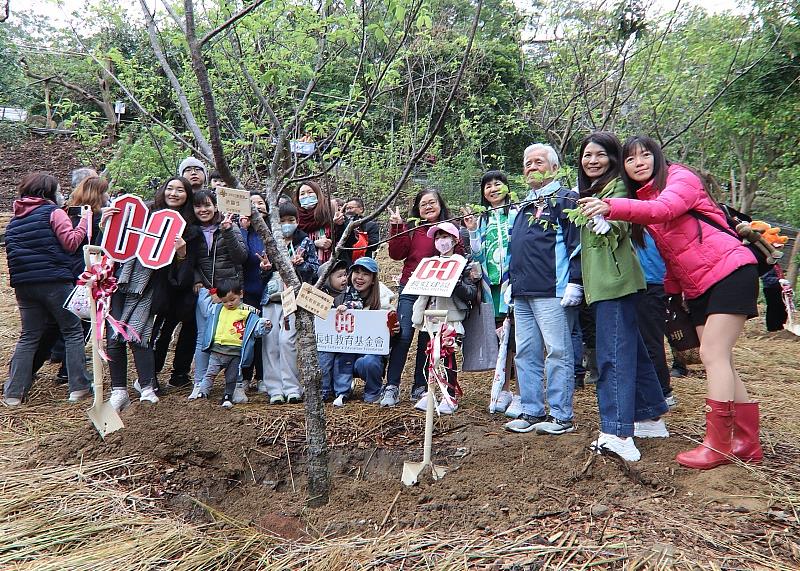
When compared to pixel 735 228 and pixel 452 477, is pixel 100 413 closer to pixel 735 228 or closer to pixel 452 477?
pixel 452 477

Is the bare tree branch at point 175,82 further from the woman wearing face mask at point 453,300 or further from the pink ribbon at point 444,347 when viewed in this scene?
the woman wearing face mask at point 453,300

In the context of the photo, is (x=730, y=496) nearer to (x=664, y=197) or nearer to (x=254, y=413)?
(x=664, y=197)

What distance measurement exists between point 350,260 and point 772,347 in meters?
4.79

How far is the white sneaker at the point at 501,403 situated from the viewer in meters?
4.25

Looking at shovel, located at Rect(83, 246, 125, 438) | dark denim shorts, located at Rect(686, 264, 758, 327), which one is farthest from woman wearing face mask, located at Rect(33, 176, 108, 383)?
dark denim shorts, located at Rect(686, 264, 758, 327)

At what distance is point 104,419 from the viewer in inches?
141

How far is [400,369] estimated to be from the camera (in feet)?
14.9

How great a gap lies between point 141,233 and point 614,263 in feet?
10.2

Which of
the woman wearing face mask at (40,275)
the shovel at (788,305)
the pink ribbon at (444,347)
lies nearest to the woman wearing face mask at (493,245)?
the pink ribbon at (444,347)

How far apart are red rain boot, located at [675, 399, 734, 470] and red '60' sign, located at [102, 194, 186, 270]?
3468 mm

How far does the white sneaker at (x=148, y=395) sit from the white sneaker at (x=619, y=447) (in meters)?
2.99

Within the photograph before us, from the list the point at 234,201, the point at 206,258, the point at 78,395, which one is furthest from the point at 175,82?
the point at 78,395

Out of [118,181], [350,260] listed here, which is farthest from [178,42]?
[118,181]

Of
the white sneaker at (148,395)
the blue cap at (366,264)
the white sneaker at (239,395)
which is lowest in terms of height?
the white sneaker at (239,395)
